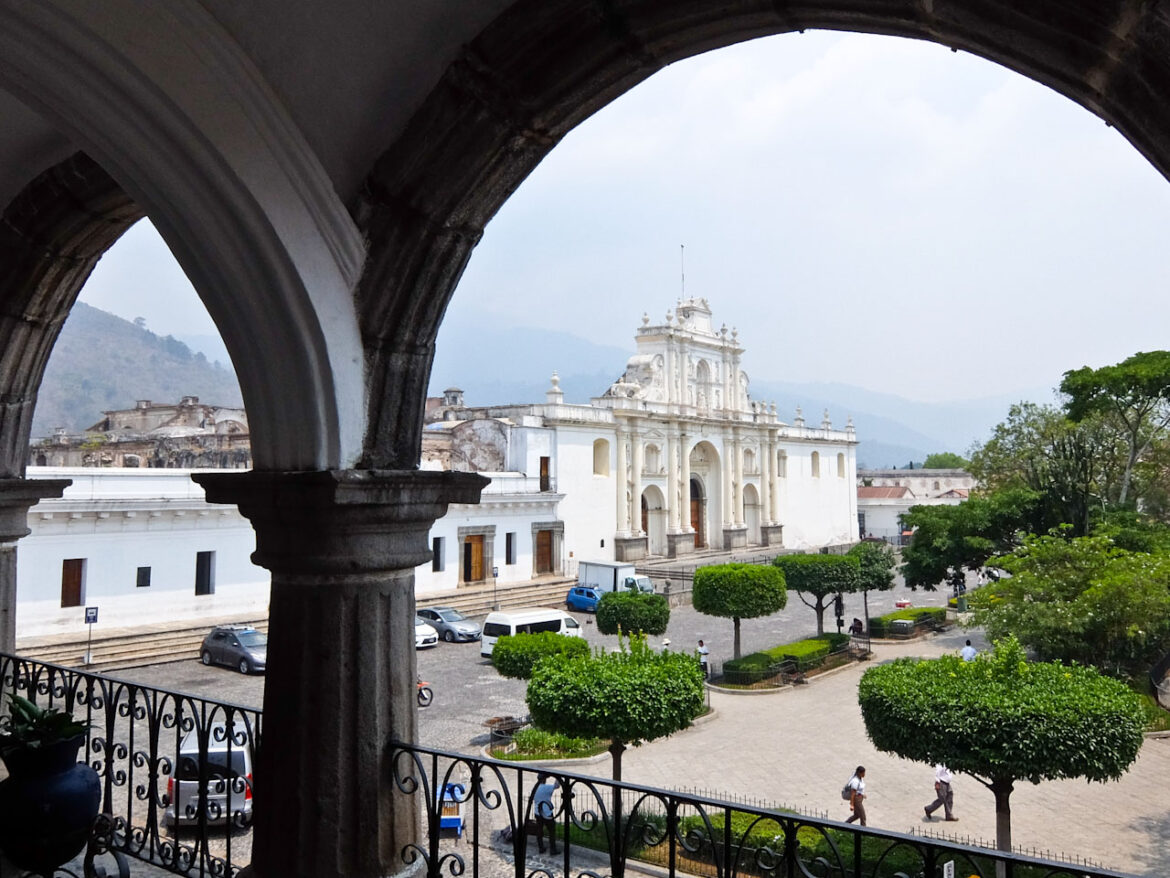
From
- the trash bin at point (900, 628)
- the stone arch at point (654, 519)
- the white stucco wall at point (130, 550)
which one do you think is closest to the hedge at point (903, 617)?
the trash bin at point (900, 628)

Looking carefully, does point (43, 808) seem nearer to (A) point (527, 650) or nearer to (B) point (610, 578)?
(A) point (527, 650)

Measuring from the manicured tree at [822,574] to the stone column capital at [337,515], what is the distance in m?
17.0

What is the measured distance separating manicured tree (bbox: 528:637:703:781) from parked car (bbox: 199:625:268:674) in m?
7.42

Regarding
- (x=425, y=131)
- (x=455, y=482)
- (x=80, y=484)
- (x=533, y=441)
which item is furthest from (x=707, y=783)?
(x=533, y=441)

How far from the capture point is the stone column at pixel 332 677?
2.63 meters

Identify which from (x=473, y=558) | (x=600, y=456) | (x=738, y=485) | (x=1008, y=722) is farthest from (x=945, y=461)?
(x=1008, y=722)

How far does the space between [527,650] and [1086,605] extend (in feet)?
26.6

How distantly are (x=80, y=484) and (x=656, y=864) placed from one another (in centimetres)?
1276

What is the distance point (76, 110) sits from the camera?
7.88 ft

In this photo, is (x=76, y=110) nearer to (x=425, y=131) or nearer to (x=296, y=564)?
(x=425, y=131)

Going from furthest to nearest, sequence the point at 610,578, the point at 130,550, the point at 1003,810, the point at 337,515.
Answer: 1. the point at 610,578
2. the point at 130,550
3. the point at 1003,810
4. the point at 337,515

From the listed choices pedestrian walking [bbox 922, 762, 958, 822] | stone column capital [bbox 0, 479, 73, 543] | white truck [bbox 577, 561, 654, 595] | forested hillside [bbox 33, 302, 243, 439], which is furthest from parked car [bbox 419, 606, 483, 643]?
forested hillside [bbox 33, 302, 243, 439]

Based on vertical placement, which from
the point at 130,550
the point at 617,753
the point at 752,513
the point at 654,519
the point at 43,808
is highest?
the point at 752,513

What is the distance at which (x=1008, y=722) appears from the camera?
783cm
